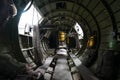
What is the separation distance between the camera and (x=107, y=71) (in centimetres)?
604

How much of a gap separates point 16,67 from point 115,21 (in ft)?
12.1

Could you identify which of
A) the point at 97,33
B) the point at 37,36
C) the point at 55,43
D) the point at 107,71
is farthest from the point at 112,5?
the point at 55,43

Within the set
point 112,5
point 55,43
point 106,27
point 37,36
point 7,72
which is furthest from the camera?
point 55,43

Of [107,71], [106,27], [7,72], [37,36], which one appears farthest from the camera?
[37,36]

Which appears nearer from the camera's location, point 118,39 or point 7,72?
point 7,72

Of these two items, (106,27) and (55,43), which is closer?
(106,27)

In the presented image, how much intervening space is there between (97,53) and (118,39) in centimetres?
311

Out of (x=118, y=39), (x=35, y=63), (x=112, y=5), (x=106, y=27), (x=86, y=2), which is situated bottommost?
(x=35, y=63)

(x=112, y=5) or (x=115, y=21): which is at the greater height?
(x=112, y=5)

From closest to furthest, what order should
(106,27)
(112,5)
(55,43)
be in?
(112,5)
(106,27)
(55,43)

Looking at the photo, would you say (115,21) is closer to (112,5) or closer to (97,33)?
(112,5)

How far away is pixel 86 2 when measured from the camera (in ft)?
29.7

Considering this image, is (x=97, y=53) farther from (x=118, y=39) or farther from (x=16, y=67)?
(x=16, y=67)

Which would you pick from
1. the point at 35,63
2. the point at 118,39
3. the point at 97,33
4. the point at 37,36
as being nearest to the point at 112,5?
the point at 118,39
